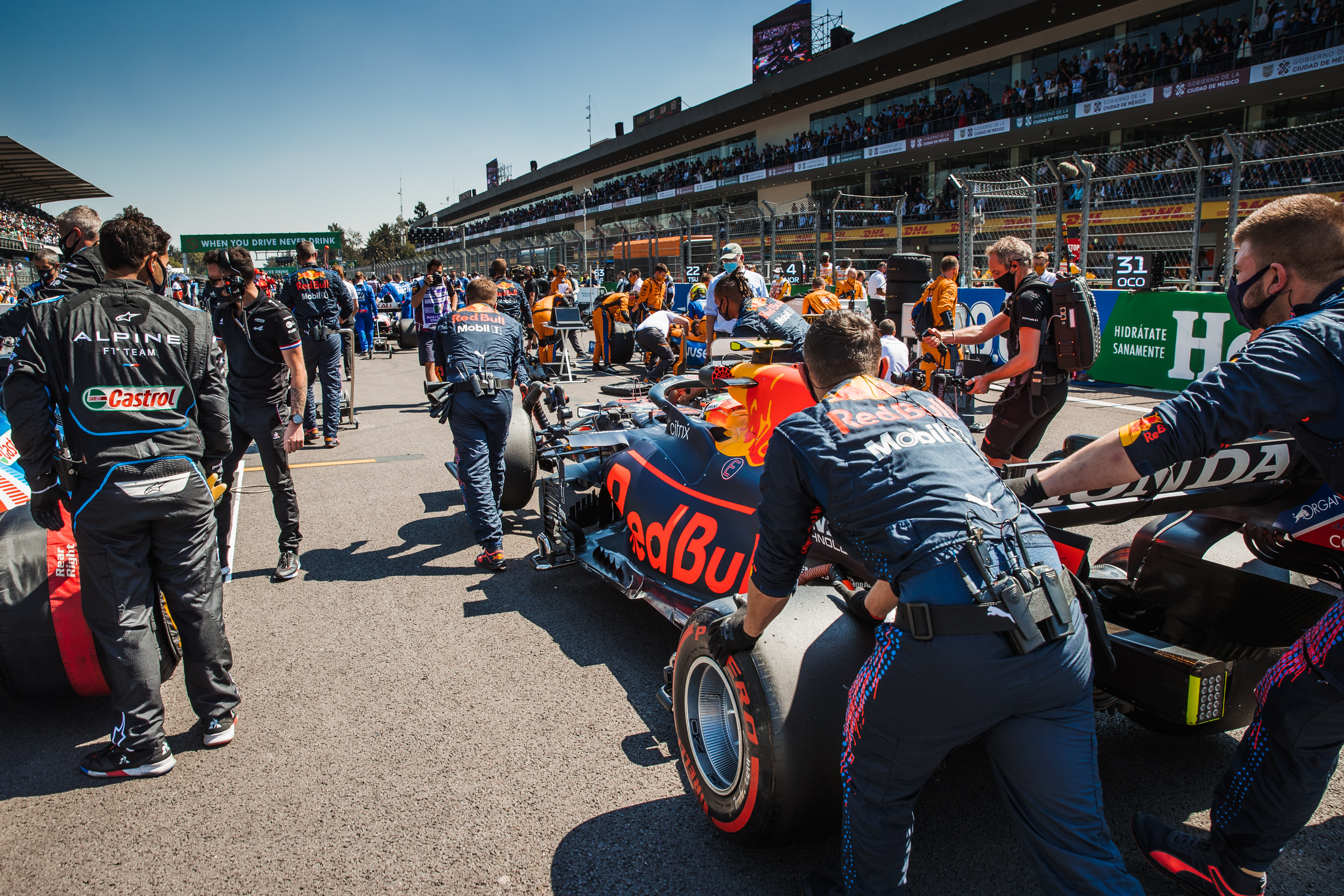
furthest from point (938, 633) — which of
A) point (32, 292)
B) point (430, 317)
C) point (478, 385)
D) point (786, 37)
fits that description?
point (786, 37)

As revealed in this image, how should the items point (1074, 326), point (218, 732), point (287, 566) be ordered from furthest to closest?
point (287, 566) → point (1074, 326) → point (218, 732)

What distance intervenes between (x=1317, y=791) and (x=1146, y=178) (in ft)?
36.7

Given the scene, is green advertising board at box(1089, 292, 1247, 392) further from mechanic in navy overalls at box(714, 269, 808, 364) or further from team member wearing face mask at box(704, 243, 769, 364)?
mechanic in navy overalls at box(714, 269, 808, 364)

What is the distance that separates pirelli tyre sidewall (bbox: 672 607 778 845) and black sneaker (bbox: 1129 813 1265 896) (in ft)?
3.49

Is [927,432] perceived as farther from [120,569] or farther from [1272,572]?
[120,569]

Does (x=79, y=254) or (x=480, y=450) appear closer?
(x=79, y=254)

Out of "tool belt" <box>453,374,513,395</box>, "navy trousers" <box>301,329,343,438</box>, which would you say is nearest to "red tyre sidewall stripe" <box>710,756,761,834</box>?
"tool belt" <box>453,374,513,395</box>

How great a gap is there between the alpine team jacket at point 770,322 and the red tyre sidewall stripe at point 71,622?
4.24 metres

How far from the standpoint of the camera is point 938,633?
5.41 feet

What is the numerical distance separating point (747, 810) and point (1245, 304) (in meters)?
1.97

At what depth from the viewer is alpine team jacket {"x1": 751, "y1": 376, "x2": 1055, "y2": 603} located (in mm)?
1716

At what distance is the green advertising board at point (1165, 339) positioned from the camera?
9266 mm

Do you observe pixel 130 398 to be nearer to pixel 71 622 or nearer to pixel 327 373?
pixel 71 622

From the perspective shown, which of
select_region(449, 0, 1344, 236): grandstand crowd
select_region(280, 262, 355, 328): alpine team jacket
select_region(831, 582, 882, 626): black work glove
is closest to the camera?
select_region(831, 582, 882, 626): black work glove
